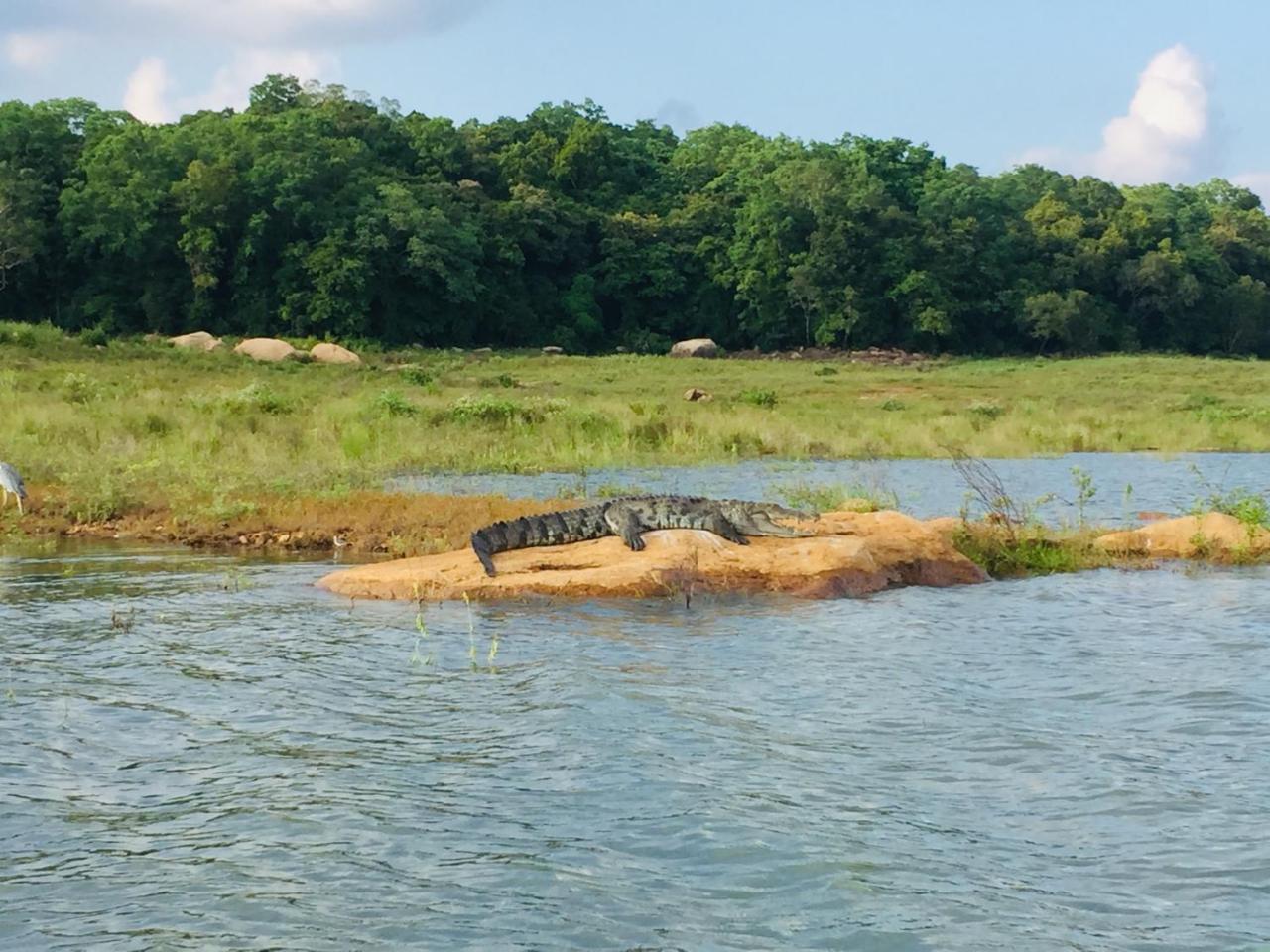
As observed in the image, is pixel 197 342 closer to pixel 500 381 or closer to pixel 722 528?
pixel 500 381

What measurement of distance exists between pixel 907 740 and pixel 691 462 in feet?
53.1

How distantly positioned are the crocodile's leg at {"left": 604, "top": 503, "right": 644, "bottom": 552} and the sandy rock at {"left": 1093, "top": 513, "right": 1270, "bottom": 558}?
15.9 feet

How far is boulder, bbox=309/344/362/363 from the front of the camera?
48531 millimetres

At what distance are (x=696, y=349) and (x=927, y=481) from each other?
45684 millimetres

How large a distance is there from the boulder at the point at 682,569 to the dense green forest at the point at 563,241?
50.4 metres

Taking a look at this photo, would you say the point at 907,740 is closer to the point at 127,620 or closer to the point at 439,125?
the point at 127,620

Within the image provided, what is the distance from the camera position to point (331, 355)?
49531mm

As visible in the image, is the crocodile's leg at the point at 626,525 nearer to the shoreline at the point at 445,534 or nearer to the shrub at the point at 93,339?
the shoreline at the point at 445,534

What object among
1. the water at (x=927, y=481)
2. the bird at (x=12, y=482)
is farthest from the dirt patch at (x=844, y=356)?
the bird at (x=12, y=482)

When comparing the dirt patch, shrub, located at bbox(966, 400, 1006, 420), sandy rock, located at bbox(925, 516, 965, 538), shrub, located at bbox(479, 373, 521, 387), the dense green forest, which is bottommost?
sandy rock, located at bbox(925, 516, 965, 538)

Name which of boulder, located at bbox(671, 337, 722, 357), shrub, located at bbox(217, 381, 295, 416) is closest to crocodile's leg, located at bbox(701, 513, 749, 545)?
shrub, located at bbox(217, 381, 295, 416)

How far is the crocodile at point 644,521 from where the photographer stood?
13.0m

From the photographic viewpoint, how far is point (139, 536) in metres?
16.1

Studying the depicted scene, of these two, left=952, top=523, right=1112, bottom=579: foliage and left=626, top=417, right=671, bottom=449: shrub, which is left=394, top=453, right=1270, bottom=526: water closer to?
left=626, top=417, right=671, bottom=449: shrub
